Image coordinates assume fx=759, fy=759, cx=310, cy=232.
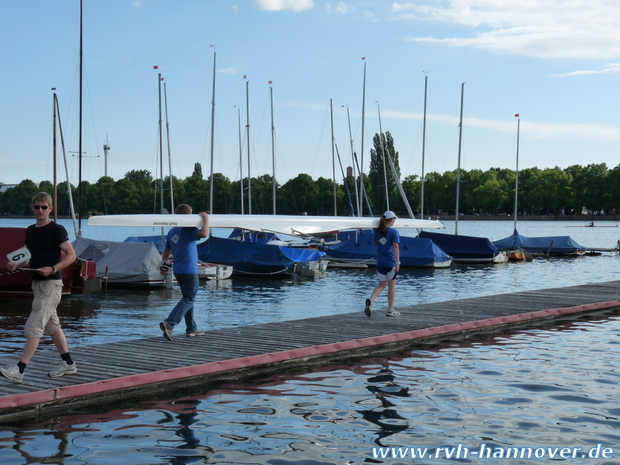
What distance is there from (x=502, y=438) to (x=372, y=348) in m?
4.89

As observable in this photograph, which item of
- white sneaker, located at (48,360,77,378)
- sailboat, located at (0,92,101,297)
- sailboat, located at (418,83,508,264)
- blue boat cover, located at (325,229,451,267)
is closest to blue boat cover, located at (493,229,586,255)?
sailboat, located at (418,83,508,264)

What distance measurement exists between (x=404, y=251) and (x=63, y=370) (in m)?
32.4

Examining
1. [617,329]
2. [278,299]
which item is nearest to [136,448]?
[617,329]

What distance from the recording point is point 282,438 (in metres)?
8.09

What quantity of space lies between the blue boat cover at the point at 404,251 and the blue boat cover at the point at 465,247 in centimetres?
267

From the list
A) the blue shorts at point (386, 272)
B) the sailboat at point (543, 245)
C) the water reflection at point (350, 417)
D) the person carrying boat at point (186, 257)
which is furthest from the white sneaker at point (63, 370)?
the sailboat at point (543, 245)

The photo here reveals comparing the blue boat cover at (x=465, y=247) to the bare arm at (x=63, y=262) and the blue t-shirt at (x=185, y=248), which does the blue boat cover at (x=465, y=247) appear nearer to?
the blue t-shirt at (x=185, y=248)

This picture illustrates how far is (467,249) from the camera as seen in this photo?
4519cm

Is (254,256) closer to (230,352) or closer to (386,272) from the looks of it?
(386,272)

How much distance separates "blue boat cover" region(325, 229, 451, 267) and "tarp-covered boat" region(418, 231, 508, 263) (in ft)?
8.64

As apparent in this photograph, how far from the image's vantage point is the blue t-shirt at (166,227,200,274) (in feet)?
37.7

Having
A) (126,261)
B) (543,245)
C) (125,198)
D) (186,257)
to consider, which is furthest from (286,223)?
(125,198)

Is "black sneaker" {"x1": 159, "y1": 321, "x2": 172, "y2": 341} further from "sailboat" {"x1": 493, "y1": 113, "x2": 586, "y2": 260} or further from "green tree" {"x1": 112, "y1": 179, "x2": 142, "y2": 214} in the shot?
"green tree" {"x1": 112, "y1": 179, "x2": 142, "y2": 214}

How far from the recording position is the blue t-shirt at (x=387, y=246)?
14.1 meters
